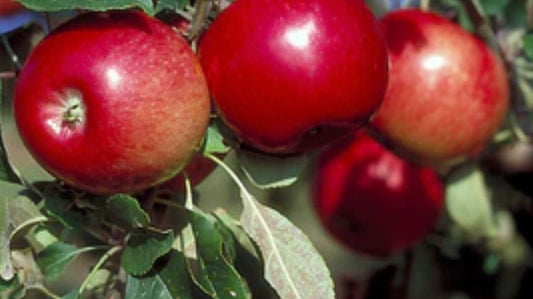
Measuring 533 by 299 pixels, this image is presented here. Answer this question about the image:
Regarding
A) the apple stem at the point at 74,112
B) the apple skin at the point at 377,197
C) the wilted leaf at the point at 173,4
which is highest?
the wilted leaf at the point at 173,4

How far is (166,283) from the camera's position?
134 cm

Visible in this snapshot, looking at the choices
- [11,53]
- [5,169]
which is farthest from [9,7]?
[5,169]

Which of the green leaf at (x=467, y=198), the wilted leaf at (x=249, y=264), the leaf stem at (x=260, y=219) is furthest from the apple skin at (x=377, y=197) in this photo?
the leaf stem at (x=260, y=219)

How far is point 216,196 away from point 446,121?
137 centimetres

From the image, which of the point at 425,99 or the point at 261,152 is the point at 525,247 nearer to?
the point at 425,99

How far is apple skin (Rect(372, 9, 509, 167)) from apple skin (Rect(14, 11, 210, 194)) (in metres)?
0.68

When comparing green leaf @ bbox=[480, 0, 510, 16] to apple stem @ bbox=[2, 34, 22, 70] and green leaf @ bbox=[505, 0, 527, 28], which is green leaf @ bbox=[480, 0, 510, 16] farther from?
apple stem @ bbox=[2, 34, 22, 70]

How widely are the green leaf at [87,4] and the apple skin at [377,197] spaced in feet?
3.76

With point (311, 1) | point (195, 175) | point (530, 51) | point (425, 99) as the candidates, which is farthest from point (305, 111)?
point (530, 51)

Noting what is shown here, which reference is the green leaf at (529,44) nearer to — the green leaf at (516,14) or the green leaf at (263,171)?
the green leaf at (516,14)

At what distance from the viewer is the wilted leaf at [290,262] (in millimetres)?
1326

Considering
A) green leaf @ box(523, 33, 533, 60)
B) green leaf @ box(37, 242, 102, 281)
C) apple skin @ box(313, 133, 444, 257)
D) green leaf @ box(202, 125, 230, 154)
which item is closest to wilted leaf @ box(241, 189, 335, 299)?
green leaf @ box(202, 125, 230, 154)

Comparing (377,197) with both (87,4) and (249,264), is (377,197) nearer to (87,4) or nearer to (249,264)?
(249,264)

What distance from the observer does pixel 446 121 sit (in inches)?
75.3
